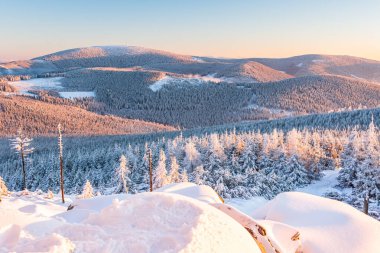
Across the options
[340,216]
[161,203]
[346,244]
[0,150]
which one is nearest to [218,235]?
[161,203]

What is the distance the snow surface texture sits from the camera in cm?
321

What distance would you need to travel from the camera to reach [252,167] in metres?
53.5

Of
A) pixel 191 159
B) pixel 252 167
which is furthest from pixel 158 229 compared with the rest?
pixel 191 159

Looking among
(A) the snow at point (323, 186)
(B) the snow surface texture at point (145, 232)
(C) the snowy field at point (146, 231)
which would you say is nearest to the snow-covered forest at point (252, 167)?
(A) the snow at point (323, 186)

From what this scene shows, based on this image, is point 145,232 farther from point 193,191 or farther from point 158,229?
point 193,191

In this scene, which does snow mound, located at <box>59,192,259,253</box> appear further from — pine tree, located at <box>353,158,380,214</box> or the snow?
the snow

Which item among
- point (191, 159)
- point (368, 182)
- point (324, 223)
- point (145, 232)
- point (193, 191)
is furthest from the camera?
point (191, 159)

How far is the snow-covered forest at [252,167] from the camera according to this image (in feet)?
130

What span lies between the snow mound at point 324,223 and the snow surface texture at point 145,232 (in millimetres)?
2433

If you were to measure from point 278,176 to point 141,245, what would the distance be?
47738mm

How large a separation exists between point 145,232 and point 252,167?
169 ft

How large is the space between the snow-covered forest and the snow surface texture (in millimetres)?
34741

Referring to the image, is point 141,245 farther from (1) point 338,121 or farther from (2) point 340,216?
(1) point 338,121

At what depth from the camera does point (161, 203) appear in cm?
397
